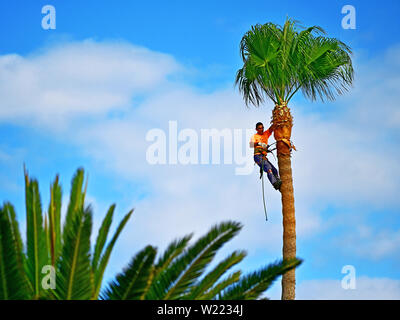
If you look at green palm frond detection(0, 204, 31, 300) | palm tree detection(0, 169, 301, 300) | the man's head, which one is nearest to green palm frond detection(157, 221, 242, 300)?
palm tree detection(0, 169, 301, 300)

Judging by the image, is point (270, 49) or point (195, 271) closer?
point (195, 271)

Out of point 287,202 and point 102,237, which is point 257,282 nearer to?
point 102,237

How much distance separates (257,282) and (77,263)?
8.91 ft

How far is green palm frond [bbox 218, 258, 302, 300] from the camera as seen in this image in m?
8.95

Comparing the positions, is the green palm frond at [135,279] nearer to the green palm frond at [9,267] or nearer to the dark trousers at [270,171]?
the green palm frond at [9,267]

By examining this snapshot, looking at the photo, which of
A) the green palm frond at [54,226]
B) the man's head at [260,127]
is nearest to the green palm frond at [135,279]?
the green palm frond at [54,226]

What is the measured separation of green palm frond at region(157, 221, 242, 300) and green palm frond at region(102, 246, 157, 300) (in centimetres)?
53

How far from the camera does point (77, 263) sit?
8.38 metres

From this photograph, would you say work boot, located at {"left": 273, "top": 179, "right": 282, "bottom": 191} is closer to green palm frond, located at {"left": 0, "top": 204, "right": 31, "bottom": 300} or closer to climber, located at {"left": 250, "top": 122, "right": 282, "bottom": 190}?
climber, located at {"left": 250, "top": 122, "right": 282, "bottom": 190}
